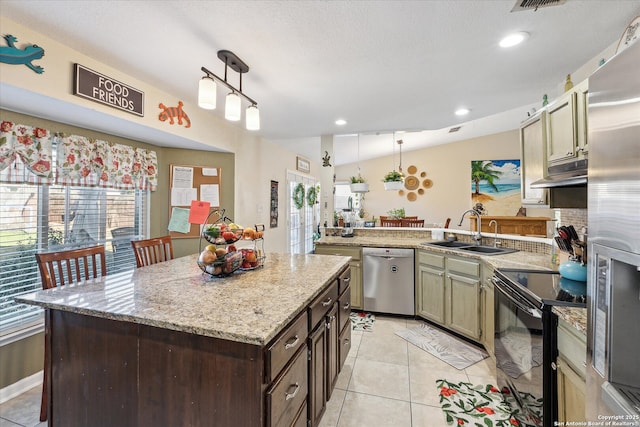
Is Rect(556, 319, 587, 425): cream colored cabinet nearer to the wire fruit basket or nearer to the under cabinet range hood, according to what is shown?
the under cabinet range hood

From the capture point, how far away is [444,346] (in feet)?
8.56

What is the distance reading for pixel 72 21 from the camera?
149cm

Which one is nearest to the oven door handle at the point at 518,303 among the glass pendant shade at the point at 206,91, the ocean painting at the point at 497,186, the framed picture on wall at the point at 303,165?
the glass pendant shade at the point at 206,91

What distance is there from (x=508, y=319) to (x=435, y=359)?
92 cm

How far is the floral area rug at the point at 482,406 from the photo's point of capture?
62.2 inches

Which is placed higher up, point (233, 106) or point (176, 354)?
point (233, 106)

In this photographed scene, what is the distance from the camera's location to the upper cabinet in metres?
1.53

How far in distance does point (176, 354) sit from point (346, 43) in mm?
1910

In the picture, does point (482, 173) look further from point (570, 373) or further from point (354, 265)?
point (570, 373)

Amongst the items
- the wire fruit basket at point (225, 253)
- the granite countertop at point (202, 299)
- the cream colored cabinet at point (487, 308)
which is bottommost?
the cream colored cabinet at point (487, 308)

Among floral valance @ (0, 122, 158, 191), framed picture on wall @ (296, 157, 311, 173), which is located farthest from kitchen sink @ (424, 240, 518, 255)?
framed picture on wall @ (296, 157, 311, 173)

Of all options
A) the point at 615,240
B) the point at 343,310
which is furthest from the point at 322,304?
the point at 615,240

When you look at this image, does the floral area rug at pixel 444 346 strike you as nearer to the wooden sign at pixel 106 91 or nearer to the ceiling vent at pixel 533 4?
the ceiling vent at pixel 533 4

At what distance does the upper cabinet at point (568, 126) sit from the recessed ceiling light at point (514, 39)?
0.43 metres
